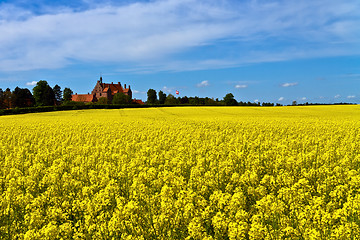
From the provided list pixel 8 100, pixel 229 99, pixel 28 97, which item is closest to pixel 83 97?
pixel 28 97

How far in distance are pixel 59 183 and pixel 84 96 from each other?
147 metres

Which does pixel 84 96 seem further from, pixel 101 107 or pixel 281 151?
pixel 281 151

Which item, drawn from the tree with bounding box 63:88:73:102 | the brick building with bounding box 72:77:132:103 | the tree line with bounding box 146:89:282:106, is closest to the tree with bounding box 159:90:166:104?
the tree line with bounding box 146:89:282:106

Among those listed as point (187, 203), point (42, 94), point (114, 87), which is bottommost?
point (187, 203)

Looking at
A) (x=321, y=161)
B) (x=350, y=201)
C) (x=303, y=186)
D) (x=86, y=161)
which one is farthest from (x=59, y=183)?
(x=321, y=161)

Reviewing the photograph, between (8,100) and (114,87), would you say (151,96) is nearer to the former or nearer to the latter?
(114,87)

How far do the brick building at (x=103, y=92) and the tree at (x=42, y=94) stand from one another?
38084mm

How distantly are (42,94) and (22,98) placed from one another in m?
14.5

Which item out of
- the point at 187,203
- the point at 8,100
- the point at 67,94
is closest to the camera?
the point at 187,203

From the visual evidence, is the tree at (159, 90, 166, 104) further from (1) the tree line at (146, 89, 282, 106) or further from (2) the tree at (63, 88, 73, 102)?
(2) the tree at (63, 88, 73, 102)

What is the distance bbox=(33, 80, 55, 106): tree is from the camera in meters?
102

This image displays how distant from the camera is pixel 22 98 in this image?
111 metres

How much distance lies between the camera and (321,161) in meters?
8.87

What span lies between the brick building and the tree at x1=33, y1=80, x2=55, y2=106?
38.1m
